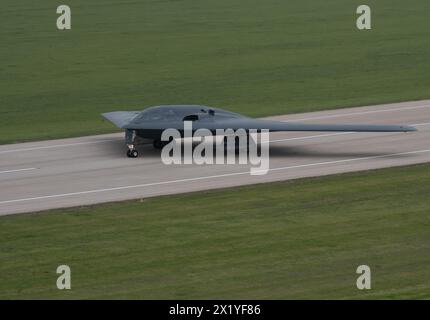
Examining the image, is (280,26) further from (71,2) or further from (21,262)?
(21,262)

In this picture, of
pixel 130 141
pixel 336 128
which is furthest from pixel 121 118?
pixel 336 128

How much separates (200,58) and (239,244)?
103 ft

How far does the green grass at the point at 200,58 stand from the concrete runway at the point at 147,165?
2.97m

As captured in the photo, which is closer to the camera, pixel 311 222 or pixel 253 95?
pixel 311 222

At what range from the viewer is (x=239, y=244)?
27125 millimetres

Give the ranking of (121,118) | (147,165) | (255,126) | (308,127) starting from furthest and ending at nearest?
1. (121,118)
2. (147,165)
3. (255,126)
4. (308,127)

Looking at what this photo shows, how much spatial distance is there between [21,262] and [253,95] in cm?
2426

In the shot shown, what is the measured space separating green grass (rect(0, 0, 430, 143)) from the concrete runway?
2973mm

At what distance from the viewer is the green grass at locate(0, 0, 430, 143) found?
47406 mm

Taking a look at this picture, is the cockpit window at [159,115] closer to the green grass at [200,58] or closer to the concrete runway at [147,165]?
the concrete runway at [147,165]

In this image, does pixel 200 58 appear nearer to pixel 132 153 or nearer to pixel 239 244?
pixel 132 153

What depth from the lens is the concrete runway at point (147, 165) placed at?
1294 inches

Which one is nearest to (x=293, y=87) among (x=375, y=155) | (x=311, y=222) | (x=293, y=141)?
(x=293, y=141)
